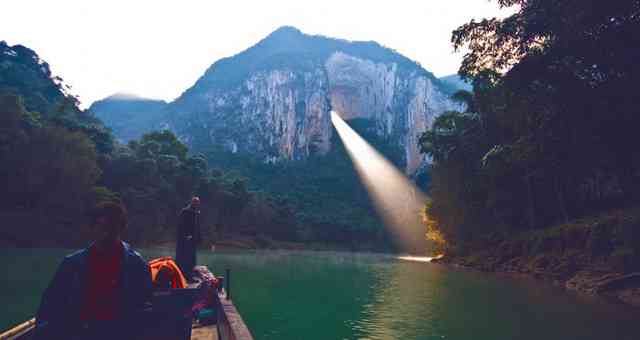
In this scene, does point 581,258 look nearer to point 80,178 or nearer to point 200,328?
point 200,328

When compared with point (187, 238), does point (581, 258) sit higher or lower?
lower

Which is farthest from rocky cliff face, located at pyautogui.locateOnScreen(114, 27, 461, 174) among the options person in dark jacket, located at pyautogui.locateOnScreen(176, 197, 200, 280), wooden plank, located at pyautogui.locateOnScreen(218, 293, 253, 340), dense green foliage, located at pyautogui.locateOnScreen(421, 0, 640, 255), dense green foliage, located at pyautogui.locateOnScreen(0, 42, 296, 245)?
wooden plank, located at pyautogui.locateOnScreen(218, 293, 253, 340)

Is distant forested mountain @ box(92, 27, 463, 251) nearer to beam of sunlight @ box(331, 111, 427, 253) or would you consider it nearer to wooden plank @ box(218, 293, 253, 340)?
beam of sunlight @ box(331, 111, 427, 253)

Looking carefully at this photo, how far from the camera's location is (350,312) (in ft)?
44.6

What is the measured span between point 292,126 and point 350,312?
160 m

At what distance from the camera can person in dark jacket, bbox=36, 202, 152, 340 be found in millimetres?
3562

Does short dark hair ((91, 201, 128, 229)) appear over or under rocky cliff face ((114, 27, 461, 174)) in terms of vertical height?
under

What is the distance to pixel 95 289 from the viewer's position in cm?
363

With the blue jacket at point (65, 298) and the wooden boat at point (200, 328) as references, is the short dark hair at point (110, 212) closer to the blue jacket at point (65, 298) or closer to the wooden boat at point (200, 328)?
the blue jacket at point (65, 298)

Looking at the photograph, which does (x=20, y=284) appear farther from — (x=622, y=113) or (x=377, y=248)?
(x=377, y=248)

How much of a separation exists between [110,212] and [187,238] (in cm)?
809

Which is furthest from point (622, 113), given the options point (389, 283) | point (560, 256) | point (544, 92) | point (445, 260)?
point (445, 260)

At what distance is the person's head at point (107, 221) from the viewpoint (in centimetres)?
358

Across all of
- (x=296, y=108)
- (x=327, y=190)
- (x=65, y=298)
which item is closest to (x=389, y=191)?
(x=327, y=190)
